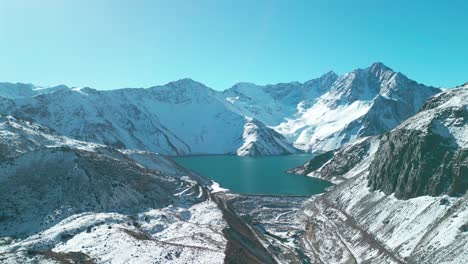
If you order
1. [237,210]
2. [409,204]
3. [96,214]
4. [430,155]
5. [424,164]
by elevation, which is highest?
[430,155]

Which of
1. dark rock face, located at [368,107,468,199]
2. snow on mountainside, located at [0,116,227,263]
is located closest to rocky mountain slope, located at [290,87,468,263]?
dark rock face, located at [368,107,468,199]

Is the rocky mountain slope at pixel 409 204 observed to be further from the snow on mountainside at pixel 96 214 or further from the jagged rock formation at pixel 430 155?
the snow on mountainside at pixel 96 214

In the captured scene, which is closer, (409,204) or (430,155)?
(409,204)

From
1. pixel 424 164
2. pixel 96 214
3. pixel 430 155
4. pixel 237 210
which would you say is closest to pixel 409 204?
pixel 424 164

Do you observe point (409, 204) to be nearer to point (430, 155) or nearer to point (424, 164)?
point (424, 164)

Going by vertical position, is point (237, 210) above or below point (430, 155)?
below

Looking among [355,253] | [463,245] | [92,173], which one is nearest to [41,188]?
[92,173]

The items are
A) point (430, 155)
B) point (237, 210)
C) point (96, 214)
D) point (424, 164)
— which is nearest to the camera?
point (96, 214)
